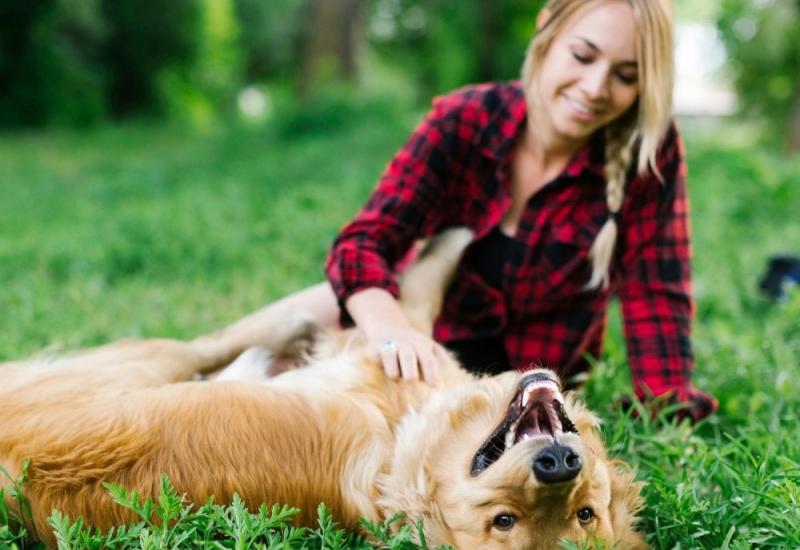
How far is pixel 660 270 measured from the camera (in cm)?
330

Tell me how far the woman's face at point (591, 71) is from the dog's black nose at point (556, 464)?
1.43 m

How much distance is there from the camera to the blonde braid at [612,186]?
3.18m

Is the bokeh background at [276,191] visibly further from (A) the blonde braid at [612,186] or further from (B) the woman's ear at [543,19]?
(B) the woman's ear at [543,19]

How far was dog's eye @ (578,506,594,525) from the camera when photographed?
86.0 inches

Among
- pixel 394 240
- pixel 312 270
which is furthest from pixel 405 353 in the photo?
pixel 312 270

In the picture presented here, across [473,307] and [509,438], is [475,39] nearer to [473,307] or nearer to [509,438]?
[473,307]

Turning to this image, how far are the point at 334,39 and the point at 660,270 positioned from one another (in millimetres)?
12295

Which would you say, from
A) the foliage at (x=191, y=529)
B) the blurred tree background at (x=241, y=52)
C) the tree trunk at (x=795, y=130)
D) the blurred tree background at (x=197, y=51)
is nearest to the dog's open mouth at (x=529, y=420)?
the foliage at (x=191, y=529)

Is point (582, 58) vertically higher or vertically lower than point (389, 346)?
higher

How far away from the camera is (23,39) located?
611 inches

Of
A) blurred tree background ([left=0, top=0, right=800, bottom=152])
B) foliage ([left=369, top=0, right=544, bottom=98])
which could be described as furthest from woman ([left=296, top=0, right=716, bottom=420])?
foliage ([left=369, top=0, right=544, bottom=98])

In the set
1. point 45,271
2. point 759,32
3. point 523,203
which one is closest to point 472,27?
point 759,32

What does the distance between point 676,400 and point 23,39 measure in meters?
15.6

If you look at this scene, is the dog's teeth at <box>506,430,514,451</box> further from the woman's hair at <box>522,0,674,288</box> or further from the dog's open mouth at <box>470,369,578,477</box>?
the woman's hair at <box>522,0,674,288</box>
